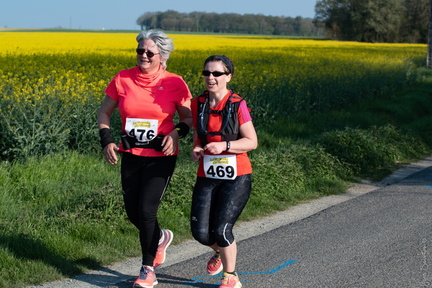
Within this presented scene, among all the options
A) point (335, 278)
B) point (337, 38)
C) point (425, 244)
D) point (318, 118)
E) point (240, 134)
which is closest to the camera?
point (240, 134)

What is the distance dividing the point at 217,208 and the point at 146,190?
0.46 meters

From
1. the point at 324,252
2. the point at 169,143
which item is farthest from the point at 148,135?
the point at 324,252

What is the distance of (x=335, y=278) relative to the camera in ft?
16.2

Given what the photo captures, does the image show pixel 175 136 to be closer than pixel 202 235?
No

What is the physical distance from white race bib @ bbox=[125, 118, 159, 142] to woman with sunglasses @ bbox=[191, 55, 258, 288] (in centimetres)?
27

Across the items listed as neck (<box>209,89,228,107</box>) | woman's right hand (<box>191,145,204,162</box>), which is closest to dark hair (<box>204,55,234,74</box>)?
neck (<box>209,89,228,107</box>)

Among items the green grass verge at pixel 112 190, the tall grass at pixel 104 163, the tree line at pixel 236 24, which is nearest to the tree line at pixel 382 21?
the tree line at pixel 236 24

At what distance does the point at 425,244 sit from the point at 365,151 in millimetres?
4520

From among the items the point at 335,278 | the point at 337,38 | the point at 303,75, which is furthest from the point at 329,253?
the point at 337,38

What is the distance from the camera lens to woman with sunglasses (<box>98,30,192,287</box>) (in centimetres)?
463

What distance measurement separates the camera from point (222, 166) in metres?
4.46

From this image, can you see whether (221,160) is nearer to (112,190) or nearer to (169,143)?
(169,143)

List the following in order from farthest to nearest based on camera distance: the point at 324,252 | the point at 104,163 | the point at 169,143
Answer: the point at 104,163, the point at 324,252, the point at 169,143

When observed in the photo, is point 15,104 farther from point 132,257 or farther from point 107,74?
point 107,74
